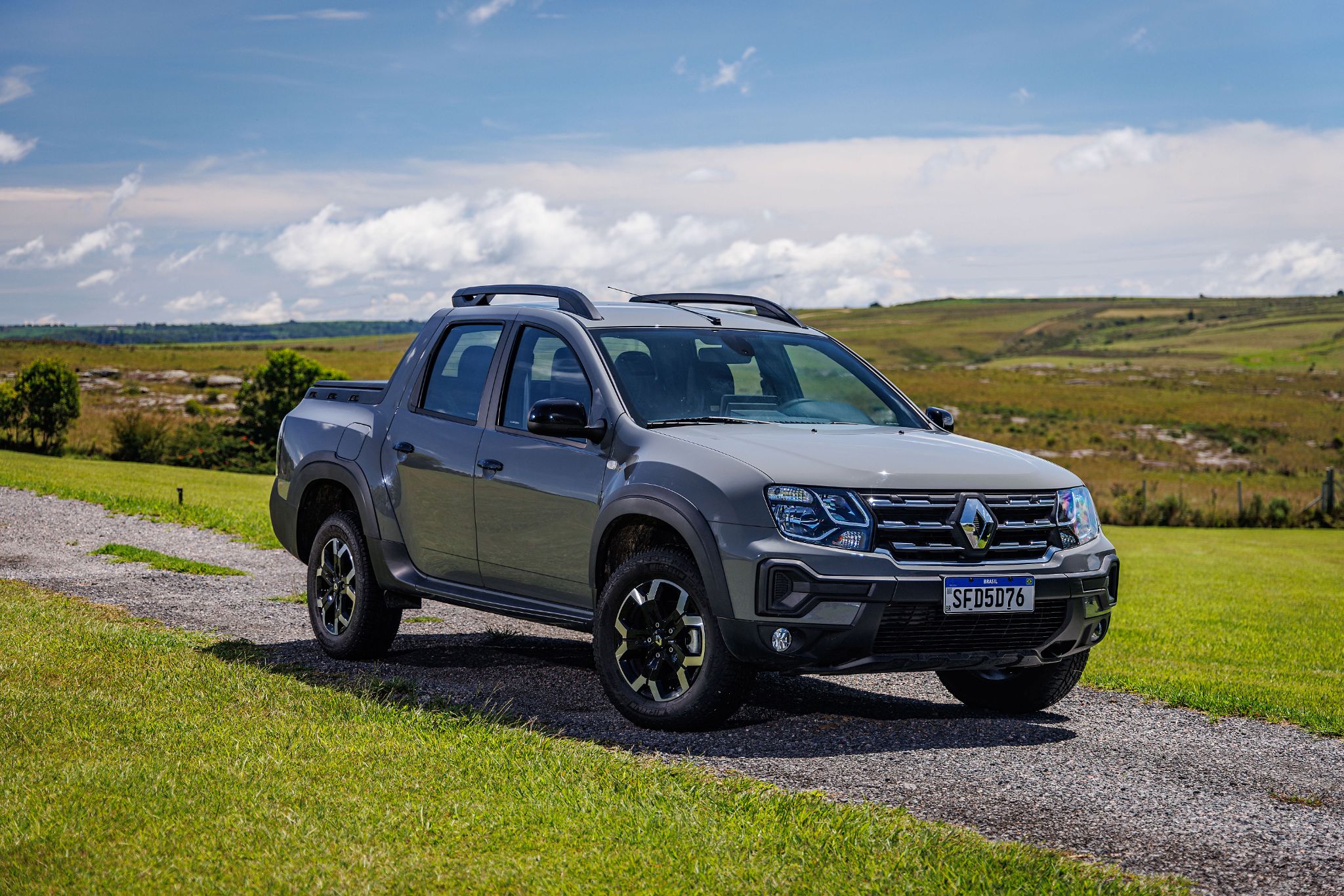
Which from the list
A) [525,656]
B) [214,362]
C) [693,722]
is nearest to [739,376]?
[693,722]

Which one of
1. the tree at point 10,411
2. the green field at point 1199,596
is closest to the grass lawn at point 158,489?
the green field at point 1199,596

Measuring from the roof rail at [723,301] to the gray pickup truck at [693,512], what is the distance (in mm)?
27

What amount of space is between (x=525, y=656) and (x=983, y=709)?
300cm

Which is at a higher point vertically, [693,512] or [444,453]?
[444,453]

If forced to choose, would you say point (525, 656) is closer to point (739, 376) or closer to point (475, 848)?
point (739, 376)

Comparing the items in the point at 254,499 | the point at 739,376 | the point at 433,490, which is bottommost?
the point at 254,499

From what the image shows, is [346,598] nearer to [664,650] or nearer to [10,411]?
[664,650]

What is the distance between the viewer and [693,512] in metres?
6.14

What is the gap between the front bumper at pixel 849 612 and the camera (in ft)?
19.3

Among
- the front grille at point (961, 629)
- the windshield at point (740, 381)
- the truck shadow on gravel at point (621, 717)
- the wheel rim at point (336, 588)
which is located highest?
the windshield at point (740, 381)

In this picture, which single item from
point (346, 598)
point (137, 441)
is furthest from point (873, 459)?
point (137, 441)

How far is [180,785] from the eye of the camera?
5090mm

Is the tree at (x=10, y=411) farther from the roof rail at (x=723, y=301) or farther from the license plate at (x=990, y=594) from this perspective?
the license plate at (x=990, y=594)

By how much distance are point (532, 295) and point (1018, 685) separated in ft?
11.4
